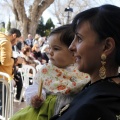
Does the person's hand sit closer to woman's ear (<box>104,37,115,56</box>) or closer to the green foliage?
woman's ear (<box>104,37,115,56</box>)

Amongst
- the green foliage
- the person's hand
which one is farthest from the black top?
the green foliage

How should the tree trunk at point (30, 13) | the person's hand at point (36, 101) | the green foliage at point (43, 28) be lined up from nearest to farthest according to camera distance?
the person's hand at point (36, 101), the tree trunk at point (30, 13), the green foliage at point (43, 28)

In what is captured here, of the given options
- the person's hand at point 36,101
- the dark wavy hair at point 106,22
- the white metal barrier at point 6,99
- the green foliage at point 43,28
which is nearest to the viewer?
the dark wavy hair at point 106,22

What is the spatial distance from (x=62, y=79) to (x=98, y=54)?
0.57 metres

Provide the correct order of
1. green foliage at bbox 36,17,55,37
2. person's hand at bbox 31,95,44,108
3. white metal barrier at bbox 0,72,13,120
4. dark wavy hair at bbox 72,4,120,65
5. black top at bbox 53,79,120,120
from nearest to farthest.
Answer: black top at bbox 53,79,120,120 → dark wavy hair at bbox 72,4,120,65 → person's hand at bbox 31,95,44,108 → white metal barrier at bbox 0,72,13,120 → green foliage at bbox 36,17,55,37

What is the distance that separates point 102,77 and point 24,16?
14.5 meters

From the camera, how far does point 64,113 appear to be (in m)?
0.91

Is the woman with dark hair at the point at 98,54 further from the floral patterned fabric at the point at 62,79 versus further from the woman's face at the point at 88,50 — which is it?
the floral patterned fabric at the point at 62,79

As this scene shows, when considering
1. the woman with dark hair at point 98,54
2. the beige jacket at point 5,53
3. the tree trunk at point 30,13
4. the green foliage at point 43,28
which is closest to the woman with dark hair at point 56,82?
the woman with dark hair at point 98,54

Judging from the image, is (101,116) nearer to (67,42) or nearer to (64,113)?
(64,113)

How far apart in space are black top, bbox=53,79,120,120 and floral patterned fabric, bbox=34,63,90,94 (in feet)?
1.62

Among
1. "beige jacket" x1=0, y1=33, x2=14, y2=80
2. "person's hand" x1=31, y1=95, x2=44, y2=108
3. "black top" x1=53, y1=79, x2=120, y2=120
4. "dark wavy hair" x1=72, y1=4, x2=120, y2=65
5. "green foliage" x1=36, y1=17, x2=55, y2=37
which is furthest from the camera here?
"green foliage" x1=36, y1=17, x2=55, y2=37

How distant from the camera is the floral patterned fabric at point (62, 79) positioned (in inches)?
54.7

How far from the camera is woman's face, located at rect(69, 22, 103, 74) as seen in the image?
921mm
